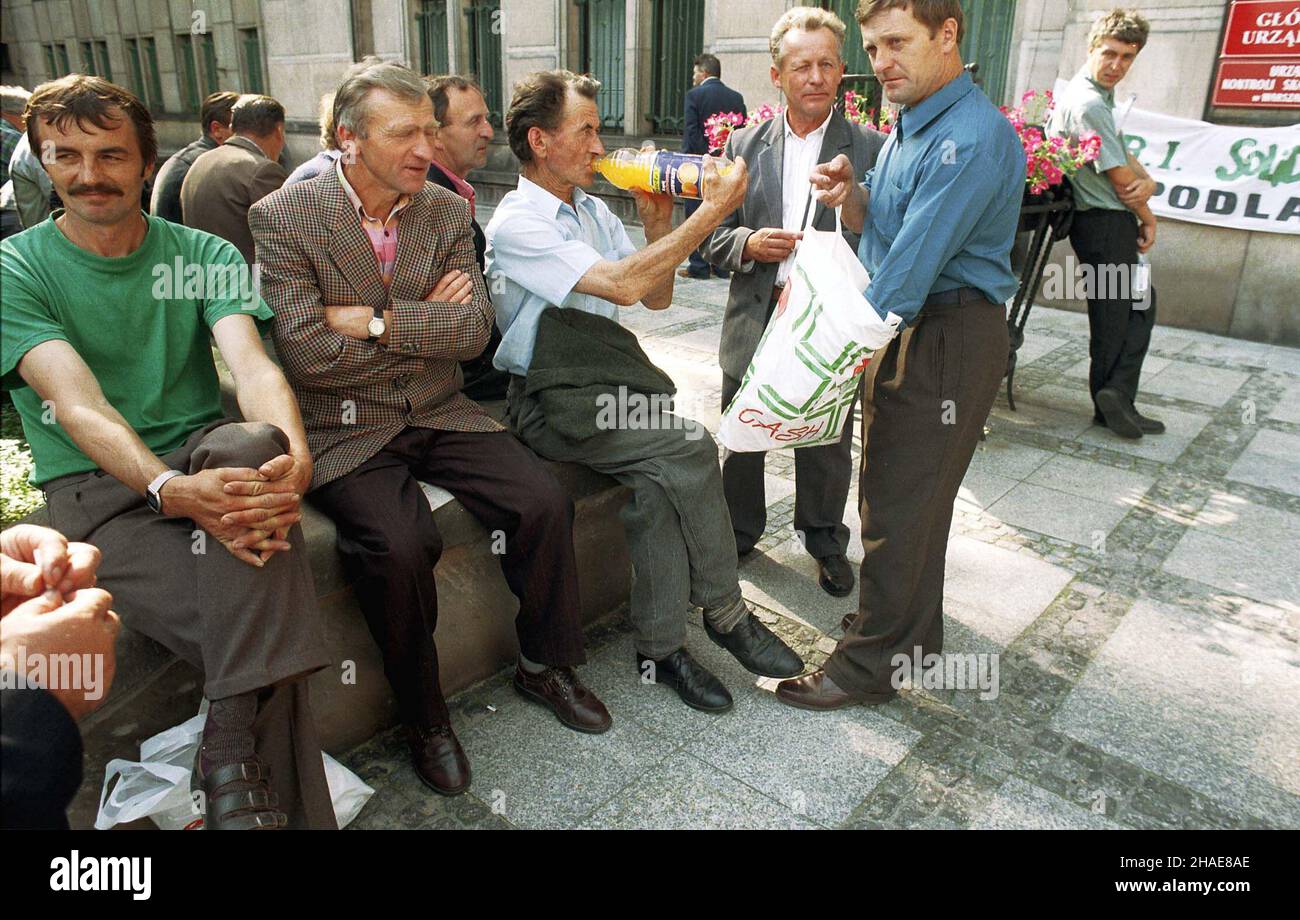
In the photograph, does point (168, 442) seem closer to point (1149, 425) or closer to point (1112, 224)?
point (1112, 224)

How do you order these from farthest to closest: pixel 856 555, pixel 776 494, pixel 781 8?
pixel 781 8, pixel 776 494, pixel 856 555

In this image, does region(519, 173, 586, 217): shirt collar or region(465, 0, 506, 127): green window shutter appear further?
region(465, 0, 506, 127): green window shutter

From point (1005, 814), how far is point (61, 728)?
219 centimetres

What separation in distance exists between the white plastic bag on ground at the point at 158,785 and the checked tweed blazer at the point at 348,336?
29.3 inches

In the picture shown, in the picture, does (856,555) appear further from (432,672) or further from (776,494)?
(432,672)

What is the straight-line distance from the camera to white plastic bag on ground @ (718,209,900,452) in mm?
2525

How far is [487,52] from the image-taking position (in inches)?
517

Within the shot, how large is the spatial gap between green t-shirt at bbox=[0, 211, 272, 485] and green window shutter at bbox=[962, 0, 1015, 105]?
751 centimetres

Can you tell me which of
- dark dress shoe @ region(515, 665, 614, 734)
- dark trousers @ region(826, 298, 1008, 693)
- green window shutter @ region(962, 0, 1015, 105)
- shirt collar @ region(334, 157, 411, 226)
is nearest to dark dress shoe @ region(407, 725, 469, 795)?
dark dress shoe @ region(515, 665, 614, 734)

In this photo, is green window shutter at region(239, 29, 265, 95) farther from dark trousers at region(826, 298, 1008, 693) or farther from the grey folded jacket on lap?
dark trousers at region(826, 298, 1008, 693)

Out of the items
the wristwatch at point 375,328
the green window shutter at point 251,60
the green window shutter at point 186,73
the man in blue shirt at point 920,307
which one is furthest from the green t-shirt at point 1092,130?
the green window shutter at point 186,73
